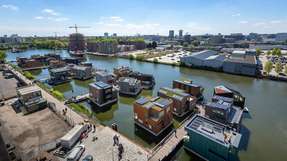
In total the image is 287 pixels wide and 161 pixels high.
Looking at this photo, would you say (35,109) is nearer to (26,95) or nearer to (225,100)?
(26,95)

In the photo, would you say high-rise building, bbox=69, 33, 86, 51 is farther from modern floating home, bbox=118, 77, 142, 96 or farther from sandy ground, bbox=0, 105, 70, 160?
sandy ground, bbox=0, 105, 70, 160

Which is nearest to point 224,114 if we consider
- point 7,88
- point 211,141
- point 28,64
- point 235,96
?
point 211,141

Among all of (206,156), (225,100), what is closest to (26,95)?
(206,156)

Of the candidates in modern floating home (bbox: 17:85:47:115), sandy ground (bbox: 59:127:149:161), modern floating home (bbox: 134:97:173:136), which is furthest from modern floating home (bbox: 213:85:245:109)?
modern floating home (bbox: 17:85:47:115)

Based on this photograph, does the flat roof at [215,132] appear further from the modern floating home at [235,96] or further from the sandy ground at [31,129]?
the sandy ground at [31,129]

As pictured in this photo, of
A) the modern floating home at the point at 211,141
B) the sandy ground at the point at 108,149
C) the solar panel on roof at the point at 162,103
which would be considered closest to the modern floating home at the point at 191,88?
the solar panel on roof at the point at 162,103

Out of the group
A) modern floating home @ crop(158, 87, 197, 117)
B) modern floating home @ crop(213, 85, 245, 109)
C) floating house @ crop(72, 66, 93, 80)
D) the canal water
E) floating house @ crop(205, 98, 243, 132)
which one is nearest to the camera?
the canal water

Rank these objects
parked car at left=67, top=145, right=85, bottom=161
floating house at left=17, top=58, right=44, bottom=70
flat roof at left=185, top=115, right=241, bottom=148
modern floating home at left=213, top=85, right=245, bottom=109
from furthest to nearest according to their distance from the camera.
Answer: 1. floating house at left=17, top=58, right=44, bottom=70
2. modern floating home at left=213, top=85, right=245, bottom=109
3. flat roof at left=185, top=115, right=241, bottom=148
4. parked car at left=67, top=145, right=85, bottom=161
